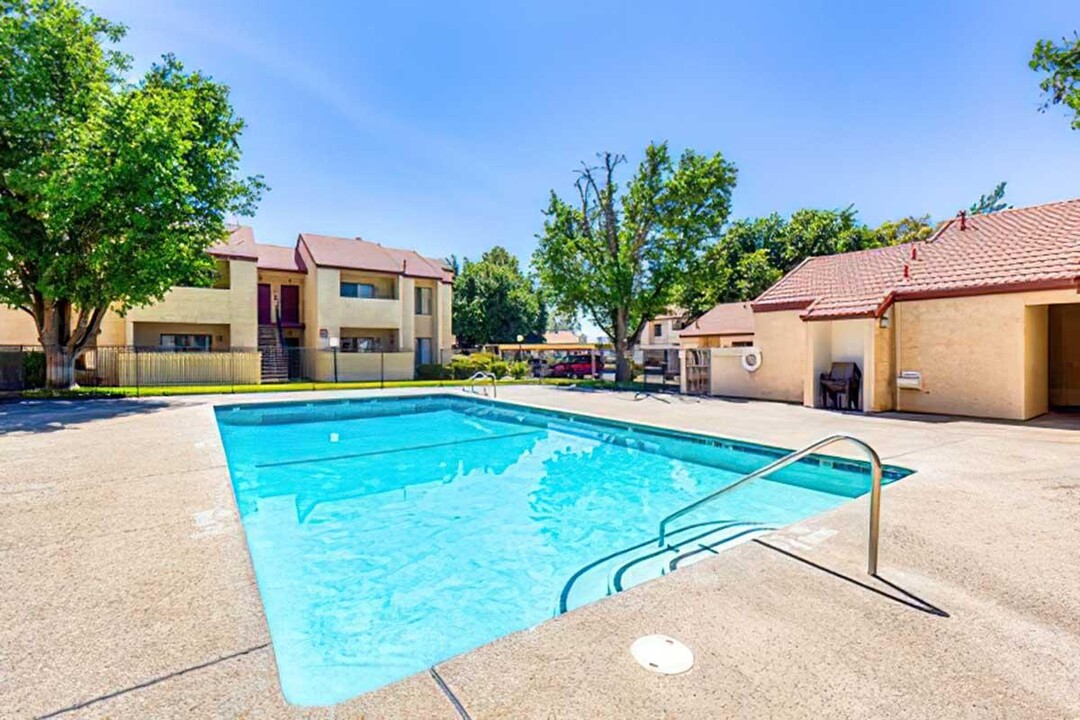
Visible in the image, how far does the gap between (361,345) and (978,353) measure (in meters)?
26.9

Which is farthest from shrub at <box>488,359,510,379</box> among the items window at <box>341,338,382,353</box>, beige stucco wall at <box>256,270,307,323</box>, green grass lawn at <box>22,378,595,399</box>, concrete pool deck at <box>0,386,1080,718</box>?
concrete pool deck at <box>0,386,1080,718</box>

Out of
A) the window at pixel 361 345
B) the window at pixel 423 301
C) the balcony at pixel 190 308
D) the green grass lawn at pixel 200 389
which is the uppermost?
the window at pixel 423 301

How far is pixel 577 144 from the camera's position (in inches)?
1019

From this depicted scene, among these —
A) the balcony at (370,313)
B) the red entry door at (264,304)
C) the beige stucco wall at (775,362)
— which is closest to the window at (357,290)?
the balcony at (370,313)

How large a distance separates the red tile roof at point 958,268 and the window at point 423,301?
20.0 metres

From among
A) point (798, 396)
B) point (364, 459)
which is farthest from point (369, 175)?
point (798, 396)

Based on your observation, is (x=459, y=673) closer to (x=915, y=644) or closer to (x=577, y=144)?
(x=915, y=644)

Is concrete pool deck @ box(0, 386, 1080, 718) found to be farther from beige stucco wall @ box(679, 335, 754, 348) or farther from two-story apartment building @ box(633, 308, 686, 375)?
two-story apartment building @ box(633, 308, 686, 375)

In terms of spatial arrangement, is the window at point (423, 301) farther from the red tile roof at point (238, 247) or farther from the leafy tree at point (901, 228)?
the leafy tree at point (901, 228)

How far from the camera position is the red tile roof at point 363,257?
26886 millimetres

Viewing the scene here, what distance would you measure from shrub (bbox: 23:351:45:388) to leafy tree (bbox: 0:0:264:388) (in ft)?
9.34

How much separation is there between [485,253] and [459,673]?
5998 centimetres

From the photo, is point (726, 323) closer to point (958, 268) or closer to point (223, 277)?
point (958, 268)

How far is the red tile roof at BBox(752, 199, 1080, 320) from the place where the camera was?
1141cm
